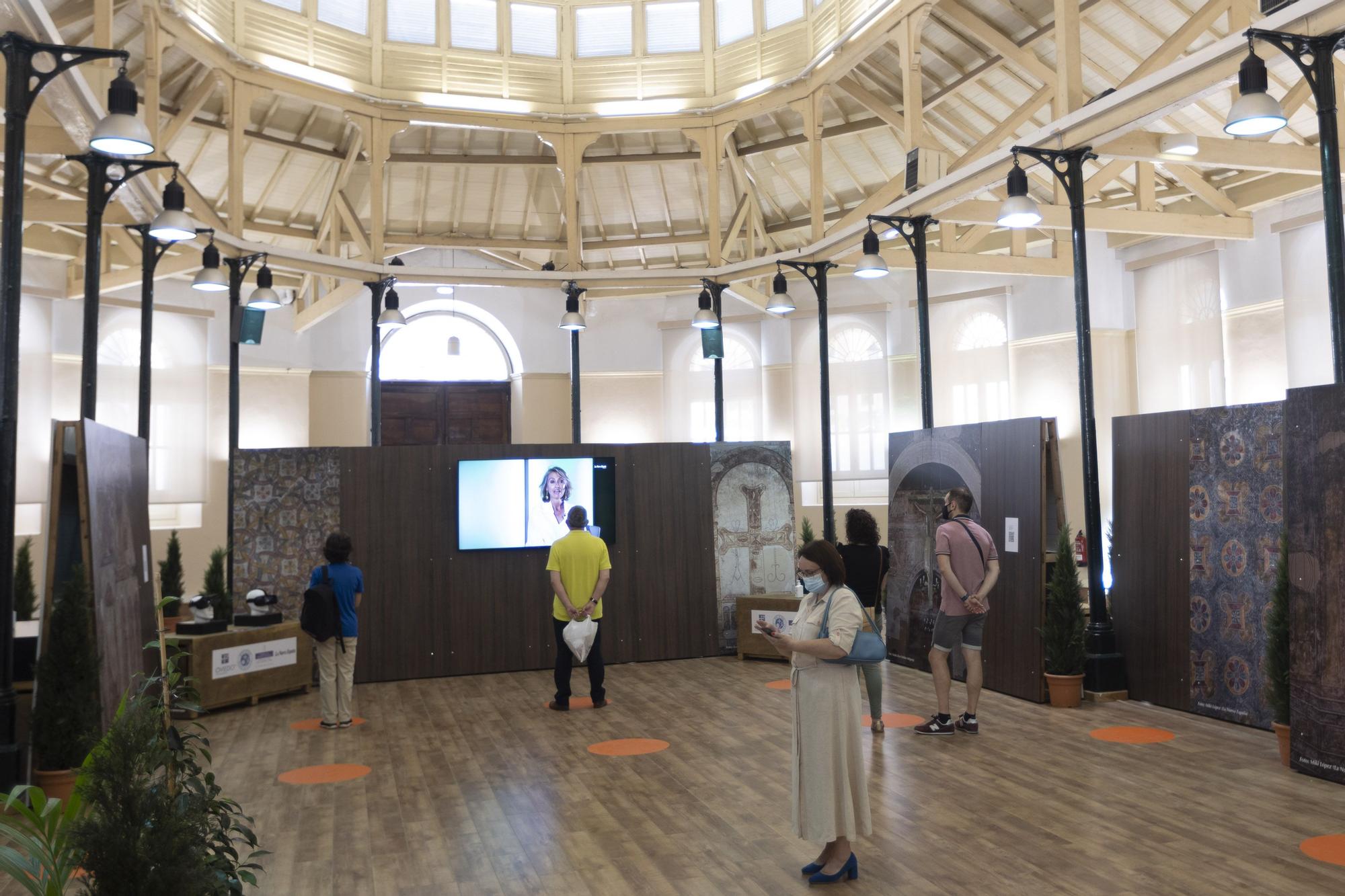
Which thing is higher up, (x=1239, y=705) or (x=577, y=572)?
(x=577, y=572)

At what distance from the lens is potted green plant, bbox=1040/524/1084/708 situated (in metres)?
7.98

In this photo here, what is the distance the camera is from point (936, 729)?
712 centimetres

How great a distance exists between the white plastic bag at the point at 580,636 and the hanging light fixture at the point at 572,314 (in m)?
5.61

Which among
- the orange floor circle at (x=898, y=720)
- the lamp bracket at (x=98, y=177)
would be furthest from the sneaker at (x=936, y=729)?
the lamp bracket at (x=98, y=177)

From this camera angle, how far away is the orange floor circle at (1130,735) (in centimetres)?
685

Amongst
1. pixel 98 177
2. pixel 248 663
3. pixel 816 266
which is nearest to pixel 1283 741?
pixel 248 663

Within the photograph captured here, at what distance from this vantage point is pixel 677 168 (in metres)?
17.1

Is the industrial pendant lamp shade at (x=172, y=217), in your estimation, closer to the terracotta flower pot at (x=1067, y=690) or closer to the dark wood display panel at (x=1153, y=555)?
the dark wood display panel at (x=1153, y=555)

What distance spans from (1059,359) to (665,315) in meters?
6.64

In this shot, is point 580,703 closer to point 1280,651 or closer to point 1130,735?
point 1130,735

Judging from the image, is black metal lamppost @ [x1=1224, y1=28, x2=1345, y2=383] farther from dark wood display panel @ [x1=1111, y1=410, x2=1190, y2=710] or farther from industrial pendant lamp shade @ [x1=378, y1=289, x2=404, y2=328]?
industrial pendant lamp shade @ [x1=378, y1=289, x2=404, y2=328]

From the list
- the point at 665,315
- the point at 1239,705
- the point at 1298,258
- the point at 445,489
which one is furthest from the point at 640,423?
the point at 1239,705

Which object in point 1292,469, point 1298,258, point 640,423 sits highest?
point 1298,258

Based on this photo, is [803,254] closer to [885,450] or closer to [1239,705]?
[885,450]
